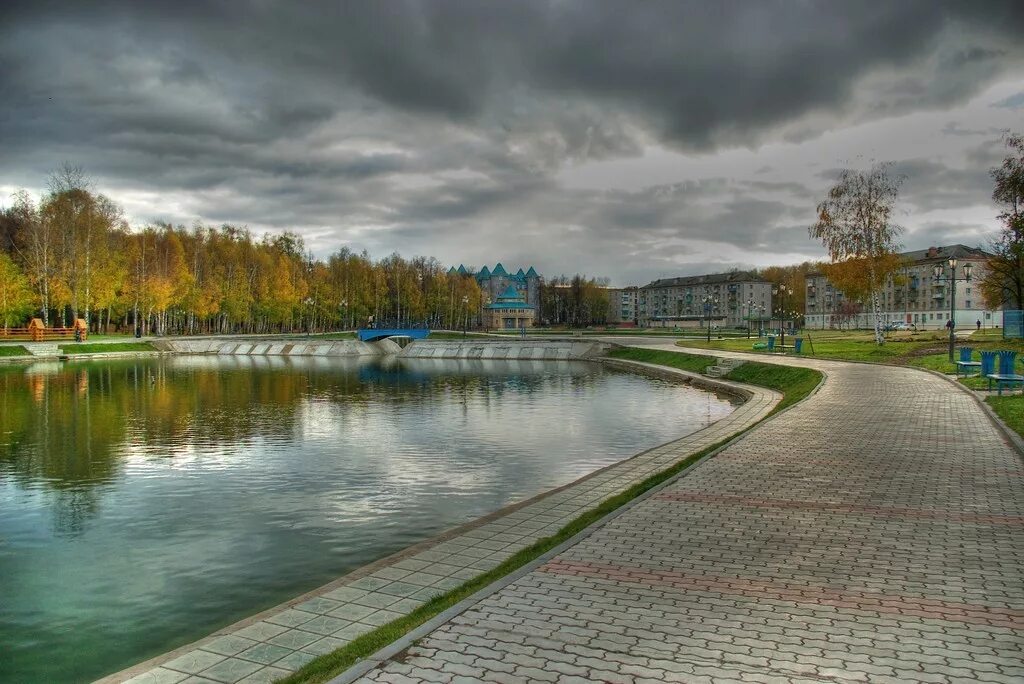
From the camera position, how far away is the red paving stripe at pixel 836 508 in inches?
358

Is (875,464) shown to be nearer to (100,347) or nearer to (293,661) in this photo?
(293,661)

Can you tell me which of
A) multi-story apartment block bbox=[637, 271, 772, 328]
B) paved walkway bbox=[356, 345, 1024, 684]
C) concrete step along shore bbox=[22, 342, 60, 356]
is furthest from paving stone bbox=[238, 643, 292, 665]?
multi-story apartment block bbox=[637, 271, 772, 328]

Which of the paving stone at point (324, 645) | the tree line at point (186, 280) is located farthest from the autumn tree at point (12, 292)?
the paving stone at point (324, 645)

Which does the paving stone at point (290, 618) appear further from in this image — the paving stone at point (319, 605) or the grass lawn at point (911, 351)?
the grass lawn at point (911, 351)

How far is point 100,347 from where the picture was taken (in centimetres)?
6178

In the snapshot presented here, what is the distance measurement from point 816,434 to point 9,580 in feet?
50.1

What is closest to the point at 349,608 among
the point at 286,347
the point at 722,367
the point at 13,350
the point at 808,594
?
the point at 808,594

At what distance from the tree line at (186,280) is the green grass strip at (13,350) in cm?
1310

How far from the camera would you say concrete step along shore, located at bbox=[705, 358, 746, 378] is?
37.3 metres

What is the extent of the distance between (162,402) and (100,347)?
40.4 m

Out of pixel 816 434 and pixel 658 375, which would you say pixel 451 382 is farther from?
pixel 816 434

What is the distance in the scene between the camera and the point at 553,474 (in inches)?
582

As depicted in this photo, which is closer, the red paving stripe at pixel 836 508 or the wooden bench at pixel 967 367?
the red paving stripe at pixel 836 508

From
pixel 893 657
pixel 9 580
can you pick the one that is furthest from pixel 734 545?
pixel 9 580
